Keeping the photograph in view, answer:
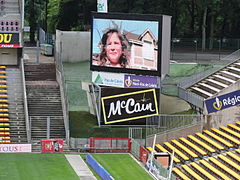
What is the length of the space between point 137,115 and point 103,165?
674 cm

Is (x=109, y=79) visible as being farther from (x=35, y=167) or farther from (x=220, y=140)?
(x=35, y=167)

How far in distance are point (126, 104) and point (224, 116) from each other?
8.16 meters

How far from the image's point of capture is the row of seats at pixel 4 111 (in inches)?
2302

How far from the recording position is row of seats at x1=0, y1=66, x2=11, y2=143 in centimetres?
5847

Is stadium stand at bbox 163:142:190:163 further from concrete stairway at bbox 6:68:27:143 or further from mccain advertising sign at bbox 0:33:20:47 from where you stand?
mccain advertising sign at bbox 0:33:20:47

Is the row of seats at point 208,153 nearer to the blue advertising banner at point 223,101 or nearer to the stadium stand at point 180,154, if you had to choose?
the stadium stand at point 180,154

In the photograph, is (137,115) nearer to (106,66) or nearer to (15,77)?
(106,66)

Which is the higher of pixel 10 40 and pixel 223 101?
pixel 10 40

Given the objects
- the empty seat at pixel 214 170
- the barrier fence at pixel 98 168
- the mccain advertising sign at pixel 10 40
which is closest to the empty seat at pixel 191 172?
the empty seat at pixel 214 170

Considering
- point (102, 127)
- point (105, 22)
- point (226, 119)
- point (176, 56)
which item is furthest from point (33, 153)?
point (176, 56)

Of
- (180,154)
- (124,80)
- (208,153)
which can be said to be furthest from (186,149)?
(124,80)

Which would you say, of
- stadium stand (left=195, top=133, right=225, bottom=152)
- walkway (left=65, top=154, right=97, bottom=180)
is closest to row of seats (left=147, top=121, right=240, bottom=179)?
stadium stand (left=195, top=133, right=225, bottom=152)

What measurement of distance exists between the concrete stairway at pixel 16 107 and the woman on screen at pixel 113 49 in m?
9.08

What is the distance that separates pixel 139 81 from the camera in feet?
188
